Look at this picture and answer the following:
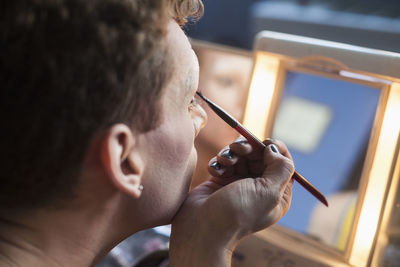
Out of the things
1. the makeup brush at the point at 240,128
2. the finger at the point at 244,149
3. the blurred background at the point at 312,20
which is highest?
the blurred background at the point at 312,20

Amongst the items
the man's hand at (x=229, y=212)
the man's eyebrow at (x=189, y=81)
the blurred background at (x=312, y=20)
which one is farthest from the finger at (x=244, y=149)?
the blurred background at (x=312, y=20)

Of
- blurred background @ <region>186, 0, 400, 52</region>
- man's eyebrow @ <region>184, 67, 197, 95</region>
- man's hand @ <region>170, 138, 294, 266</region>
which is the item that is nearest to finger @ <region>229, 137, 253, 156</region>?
man's hand @ <region>170, 138, 294, 266</region>

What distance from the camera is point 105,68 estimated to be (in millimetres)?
481

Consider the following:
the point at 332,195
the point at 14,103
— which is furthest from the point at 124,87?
the point at 332,195

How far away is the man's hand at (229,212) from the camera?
63 cm

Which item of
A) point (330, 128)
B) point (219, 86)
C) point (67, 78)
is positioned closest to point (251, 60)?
point (219, 86)

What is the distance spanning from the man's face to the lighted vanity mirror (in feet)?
0.91

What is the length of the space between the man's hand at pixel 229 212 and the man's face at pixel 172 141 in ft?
0.19

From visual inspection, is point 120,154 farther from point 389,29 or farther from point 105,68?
point 389,29

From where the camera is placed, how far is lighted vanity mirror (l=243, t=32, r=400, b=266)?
2.34 feet

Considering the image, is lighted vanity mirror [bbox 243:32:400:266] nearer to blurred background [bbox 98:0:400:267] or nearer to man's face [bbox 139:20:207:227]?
blurred background [bbox 98:0:400:267]

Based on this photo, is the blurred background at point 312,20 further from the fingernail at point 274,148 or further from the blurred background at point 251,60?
the fingernail at point 274,148

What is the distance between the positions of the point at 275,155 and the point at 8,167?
44 cm

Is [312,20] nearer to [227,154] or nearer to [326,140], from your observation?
[326,140]
